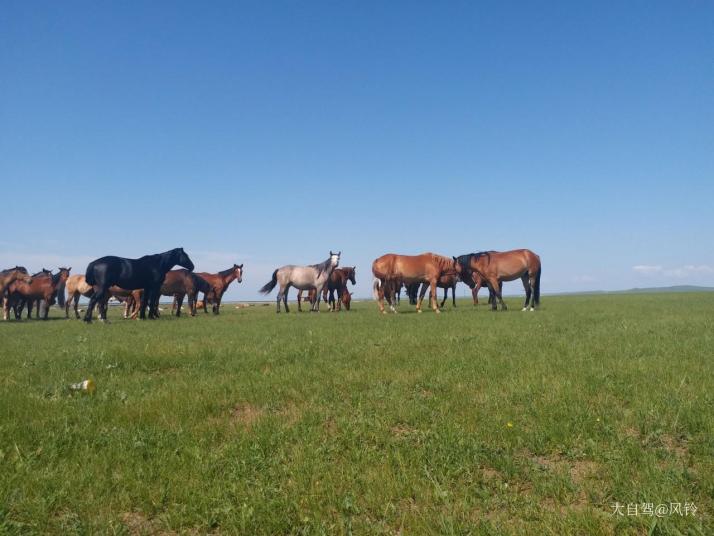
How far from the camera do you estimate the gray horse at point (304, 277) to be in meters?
27.2

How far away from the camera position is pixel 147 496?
349 centimetres

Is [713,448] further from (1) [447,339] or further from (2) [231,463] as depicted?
(1) [447,339]

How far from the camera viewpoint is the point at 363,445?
4.29 meters

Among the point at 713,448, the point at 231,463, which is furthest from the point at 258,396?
the point at 713,448

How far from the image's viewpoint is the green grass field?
10.4 ft

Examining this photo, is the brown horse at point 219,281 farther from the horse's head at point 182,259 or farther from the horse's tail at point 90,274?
the horse's tail at point 90,274

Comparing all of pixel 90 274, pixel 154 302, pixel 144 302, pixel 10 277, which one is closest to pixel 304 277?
pixel 154 302

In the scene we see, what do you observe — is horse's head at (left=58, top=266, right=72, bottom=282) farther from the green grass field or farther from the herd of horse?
the green grass field

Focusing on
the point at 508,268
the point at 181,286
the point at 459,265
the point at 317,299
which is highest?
the point at 459,265

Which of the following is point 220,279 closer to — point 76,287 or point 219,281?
point 219,281

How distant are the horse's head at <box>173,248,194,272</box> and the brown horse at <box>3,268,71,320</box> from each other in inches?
399

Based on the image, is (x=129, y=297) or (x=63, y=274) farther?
(x=63, y=274)

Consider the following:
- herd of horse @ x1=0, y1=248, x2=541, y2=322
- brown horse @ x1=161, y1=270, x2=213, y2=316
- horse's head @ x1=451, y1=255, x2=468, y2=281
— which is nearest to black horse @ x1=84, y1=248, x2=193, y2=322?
herd of horse @ x1=0, y1=248, x2=541, y2=322

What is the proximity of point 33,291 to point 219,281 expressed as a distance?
10977 millimetres
